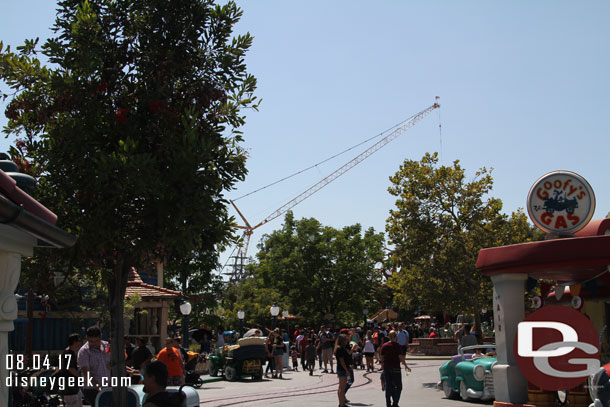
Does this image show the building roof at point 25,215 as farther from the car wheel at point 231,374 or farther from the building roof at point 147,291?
the car wheel at point 231,374

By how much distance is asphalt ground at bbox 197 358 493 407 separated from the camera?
16.0 meters

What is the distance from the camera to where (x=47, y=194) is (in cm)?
927

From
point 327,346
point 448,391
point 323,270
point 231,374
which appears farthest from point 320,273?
point 448,391

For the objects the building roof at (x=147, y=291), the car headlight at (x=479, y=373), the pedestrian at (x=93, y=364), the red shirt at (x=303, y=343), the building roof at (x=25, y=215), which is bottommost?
the red shirt at (x=303, y=343)

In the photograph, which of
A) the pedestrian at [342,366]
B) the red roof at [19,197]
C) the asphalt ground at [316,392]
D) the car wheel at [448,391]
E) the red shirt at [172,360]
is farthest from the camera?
the car wheel at [448,391]

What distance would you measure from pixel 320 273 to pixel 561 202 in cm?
4555

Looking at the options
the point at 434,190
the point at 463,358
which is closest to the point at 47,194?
the point at 463,358

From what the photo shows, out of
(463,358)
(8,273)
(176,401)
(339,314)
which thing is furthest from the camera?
(339,314)

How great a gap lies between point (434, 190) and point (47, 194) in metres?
17.3

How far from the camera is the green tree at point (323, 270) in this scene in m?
56.4

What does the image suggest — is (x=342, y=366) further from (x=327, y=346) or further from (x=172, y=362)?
(x=327, y=346)

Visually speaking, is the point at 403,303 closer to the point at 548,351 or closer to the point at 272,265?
the point at 548,351

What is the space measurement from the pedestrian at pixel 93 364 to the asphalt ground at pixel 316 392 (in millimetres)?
5815

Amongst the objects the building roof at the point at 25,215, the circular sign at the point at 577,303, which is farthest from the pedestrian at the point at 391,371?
the building roof at the point at 25,215
